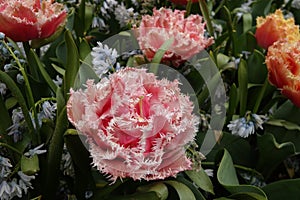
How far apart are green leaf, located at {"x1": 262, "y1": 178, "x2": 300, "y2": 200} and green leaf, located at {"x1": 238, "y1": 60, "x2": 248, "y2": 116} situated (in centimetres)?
20

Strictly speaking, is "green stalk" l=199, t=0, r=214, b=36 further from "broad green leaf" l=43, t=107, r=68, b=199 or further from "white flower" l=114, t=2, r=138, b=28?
"broad green leaf" l=43, t=107, r=68, b=199

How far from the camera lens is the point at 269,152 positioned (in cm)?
103

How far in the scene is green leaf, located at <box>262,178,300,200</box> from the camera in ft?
2.97

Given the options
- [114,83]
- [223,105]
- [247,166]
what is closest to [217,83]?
[223,105]

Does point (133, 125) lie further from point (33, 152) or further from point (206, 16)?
point (206, 16)

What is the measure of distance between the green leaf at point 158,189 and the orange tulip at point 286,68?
31 centimetres

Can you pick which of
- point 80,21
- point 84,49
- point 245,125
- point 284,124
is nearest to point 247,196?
point 245,125

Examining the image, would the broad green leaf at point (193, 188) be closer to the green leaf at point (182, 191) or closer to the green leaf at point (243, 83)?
the green leaf at point (182, 191)

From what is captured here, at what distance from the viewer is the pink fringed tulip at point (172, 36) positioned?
36.9 inches

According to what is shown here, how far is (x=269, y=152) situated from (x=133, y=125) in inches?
17.3

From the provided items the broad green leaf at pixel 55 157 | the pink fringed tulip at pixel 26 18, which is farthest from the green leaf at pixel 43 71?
the broad green leaf at pixel 55 157

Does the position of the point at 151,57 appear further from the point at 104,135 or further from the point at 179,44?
the point at 104,135

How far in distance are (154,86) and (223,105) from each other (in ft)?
1.17

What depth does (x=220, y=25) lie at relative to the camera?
1308mm
